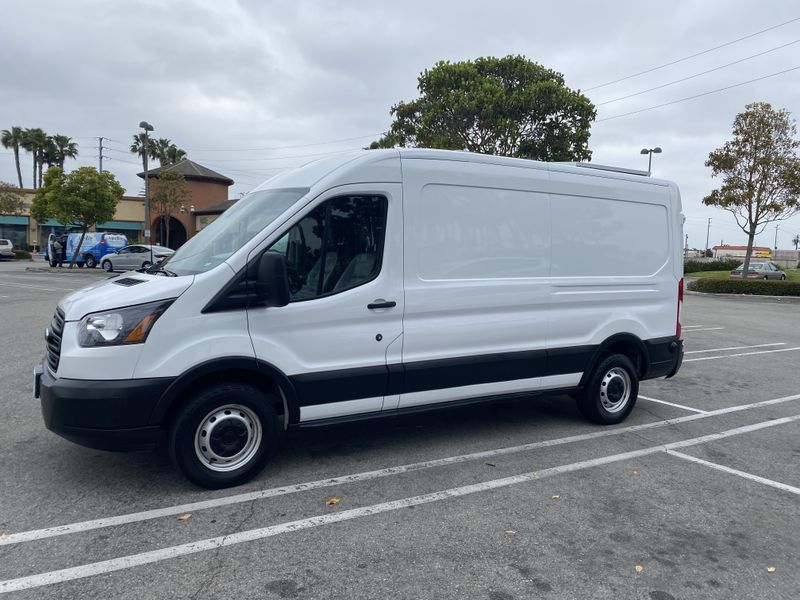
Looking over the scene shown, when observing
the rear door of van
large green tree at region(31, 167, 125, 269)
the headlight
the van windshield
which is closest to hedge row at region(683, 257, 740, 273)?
large green tree at region(31, 167, 125, 269)

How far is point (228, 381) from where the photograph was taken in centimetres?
412

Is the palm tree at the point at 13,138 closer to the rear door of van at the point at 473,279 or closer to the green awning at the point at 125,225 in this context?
the green awning at the point at 125,225

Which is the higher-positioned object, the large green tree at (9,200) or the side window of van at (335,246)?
the large green tree at (9,200)

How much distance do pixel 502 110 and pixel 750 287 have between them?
1331 centimetres

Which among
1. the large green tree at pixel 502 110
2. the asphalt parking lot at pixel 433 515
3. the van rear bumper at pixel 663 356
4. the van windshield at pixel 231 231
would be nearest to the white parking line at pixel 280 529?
the asphalt parking lot at pixel 433 515

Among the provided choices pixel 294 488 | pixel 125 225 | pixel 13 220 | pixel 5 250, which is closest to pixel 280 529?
pixel 294 488

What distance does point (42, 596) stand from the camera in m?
2.87

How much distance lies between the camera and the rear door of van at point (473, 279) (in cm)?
470

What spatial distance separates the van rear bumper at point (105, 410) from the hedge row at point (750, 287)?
28138 millimetres

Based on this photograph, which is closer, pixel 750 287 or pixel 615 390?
pixel 615 390

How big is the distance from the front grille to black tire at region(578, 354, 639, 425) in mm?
4417

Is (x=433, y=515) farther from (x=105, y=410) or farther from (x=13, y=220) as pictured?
(x=13, y=220)

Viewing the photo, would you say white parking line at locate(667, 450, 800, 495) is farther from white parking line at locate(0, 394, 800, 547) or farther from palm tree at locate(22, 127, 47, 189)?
palm tree at locate(22, 127, 47, 189)

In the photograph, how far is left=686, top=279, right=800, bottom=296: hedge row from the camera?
25672 mm
